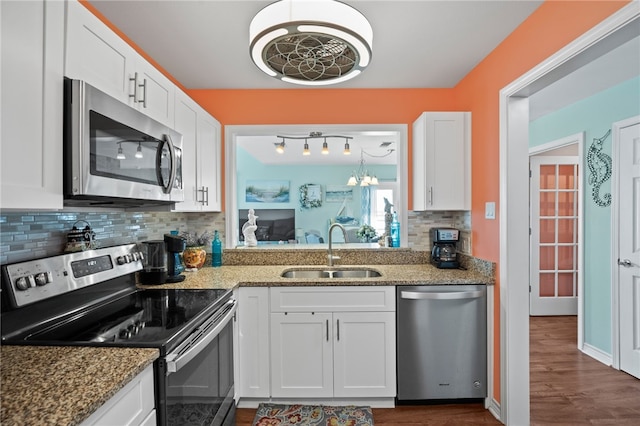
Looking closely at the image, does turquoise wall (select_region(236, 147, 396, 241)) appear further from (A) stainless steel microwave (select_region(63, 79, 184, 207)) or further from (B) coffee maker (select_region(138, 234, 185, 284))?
(A) stainless steel microwave (select_region(63, 79, 184, 207))

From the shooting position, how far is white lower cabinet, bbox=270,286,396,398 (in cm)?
211

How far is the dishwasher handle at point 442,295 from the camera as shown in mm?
2066

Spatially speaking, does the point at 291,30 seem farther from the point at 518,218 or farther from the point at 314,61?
the point at 518,218

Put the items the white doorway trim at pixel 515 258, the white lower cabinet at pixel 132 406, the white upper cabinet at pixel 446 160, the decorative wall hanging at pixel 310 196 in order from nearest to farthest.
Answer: the white lower cabinet at pixel 132 406
the white doorway trim at pixel 515 258
the white upper cabinet at pixel 446 160
the decorative wall hanging at pixel 310 196

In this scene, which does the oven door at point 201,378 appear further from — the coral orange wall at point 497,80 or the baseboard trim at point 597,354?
the baseboard trim at point 597,354

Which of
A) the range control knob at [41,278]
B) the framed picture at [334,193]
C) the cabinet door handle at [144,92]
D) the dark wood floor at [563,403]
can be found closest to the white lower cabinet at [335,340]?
the dark wood floor at [563,403]

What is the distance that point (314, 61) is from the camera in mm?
1418

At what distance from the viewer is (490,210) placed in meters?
2.15

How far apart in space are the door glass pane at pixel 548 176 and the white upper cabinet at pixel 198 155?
3.78 m

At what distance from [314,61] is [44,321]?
1.53 metres

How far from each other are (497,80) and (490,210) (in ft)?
2.78

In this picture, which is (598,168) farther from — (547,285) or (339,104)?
Result: (339,104)

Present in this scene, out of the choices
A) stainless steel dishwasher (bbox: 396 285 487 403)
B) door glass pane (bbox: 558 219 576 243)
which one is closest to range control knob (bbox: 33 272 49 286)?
stainless steel dishwasher (bbox: 396 285 487 403)

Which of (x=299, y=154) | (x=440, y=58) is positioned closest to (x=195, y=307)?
(x=440, y=58)
